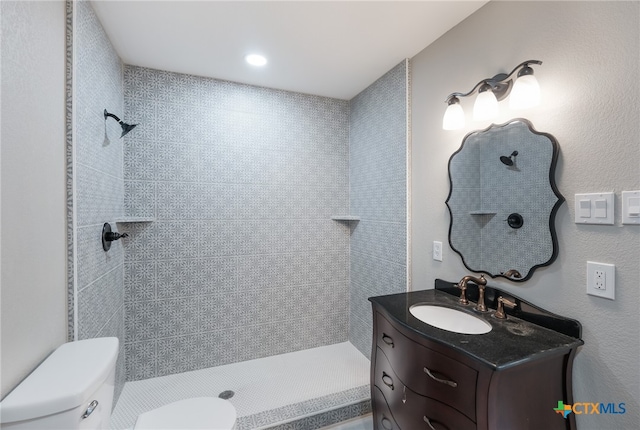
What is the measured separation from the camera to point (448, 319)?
1452mm

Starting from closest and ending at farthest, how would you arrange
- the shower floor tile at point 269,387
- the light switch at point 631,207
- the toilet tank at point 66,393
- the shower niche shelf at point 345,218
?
the toilet tank at point 66,393
the light switch at point 631,207
the shower floor tile at point 269,387
the shower niche shelf at point 345,218

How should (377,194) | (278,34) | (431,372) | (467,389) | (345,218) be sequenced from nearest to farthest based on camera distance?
(467,389), (431,372), (278,34), (377,194), (345,218)

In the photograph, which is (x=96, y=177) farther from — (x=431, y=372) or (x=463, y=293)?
(x=463, y=293)

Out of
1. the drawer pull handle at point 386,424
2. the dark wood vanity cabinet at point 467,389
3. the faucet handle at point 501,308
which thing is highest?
the faucet handle at point 501,308

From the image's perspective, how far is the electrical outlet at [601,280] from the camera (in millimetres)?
968

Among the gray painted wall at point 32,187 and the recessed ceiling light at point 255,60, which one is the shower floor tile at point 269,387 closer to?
the gray painted wall at point 32,187

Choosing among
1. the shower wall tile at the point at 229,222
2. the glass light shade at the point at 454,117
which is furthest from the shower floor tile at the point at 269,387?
the glass light shade at the point at 454,117

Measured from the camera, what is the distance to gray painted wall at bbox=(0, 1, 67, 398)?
0.85 m

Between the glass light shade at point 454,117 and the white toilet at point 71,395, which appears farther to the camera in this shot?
the glass light shade at point 454,117

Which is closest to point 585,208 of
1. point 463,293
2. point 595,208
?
point 595,208

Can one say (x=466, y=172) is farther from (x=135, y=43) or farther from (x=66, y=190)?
(x=135, y=43)

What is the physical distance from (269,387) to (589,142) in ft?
7.47

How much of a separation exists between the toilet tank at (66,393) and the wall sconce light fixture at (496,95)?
1894mm

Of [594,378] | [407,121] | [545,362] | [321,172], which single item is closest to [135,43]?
[321,172]
